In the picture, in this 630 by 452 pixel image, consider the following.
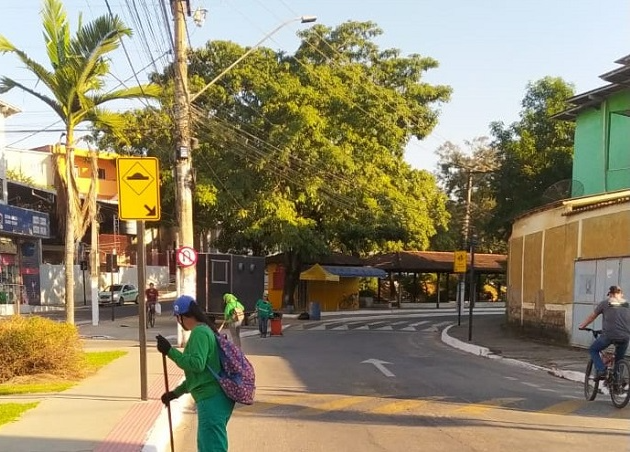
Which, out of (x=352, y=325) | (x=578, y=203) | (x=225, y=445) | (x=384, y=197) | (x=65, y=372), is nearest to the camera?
(x=225, y=445)

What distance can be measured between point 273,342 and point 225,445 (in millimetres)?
15014

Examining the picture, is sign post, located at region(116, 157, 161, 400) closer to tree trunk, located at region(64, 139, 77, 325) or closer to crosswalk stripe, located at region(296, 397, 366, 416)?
crosswalk stripe, located at region(296, 397, 366, 416)

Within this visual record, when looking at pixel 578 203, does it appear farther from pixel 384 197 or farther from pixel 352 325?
pixel 384 197

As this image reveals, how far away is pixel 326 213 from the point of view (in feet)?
111

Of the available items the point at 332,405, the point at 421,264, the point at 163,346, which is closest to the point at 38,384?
the point at 332,405

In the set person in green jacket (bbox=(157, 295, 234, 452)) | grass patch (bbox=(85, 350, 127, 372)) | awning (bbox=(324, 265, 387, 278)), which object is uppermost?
person in green jacket (bbox=(157, 295, 234, 452))

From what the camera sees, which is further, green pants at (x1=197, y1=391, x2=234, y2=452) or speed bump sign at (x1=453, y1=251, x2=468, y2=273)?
speed bump sign at (x1=453, y1=251, x2=468, y2=273)

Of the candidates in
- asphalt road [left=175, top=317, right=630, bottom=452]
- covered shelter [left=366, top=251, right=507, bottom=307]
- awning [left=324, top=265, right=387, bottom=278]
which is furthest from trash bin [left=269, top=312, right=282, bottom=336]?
covered shelter [left=366, top=251, right=507, bottom=307]

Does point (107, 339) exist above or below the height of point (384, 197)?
below

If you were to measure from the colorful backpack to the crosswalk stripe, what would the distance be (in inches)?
160

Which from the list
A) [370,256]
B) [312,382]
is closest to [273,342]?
[312,382]

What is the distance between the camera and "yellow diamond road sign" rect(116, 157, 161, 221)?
905cm

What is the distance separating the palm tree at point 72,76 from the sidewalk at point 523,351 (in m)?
9.87

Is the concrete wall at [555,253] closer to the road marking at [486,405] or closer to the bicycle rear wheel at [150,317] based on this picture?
the road marking at [486,405]
